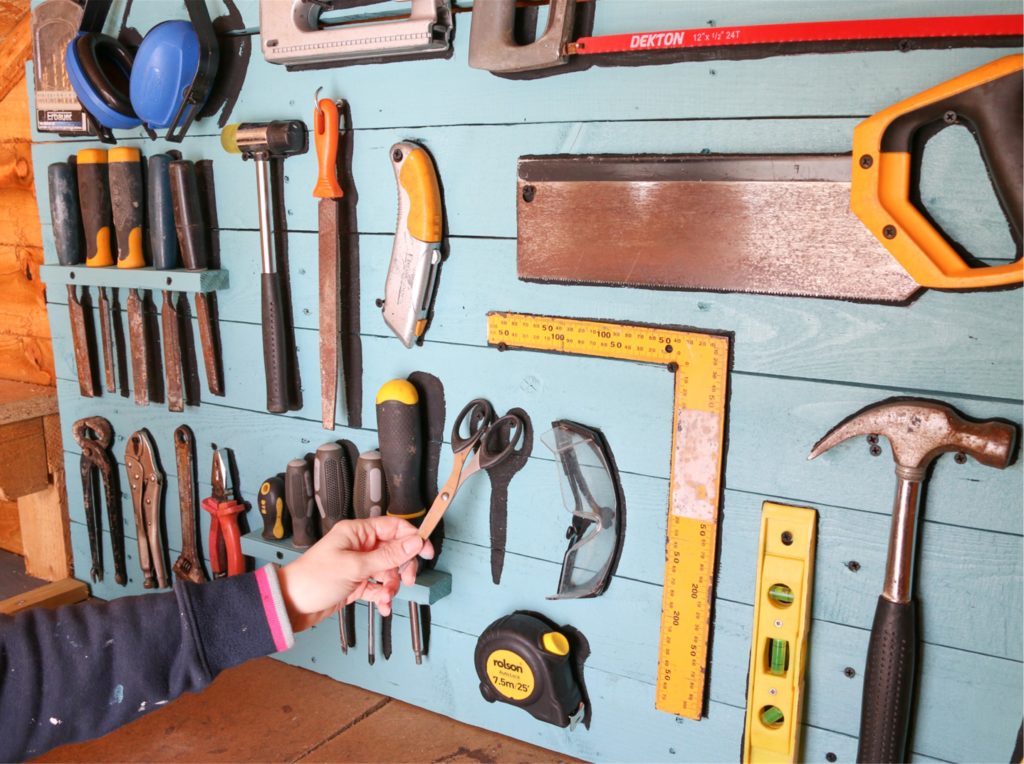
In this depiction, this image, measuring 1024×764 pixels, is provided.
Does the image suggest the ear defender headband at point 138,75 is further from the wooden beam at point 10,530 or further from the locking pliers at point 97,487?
the wooden beam at point 10,530

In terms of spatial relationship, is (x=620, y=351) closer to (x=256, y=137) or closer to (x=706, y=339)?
(x=706, y=339)

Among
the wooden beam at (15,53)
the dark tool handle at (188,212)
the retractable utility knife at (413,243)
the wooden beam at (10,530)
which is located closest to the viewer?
the retractable utility knife at (413,243)

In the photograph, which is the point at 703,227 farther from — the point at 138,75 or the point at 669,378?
the point at 138,75

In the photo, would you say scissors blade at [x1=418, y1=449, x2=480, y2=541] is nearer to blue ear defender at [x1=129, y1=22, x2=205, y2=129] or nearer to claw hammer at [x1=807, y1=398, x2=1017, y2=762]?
claw hammer at [x1=807, y1=398, x2=1017, y2=762]

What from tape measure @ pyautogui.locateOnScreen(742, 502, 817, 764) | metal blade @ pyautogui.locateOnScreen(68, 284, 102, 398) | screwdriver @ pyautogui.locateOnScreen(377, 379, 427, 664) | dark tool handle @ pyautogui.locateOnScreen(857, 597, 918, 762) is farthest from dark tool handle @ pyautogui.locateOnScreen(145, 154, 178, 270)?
dark tool handle @ pyautogui.locateOnScreen(857, 597, 918, 762)

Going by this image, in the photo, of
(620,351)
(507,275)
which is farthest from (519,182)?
(620,351)

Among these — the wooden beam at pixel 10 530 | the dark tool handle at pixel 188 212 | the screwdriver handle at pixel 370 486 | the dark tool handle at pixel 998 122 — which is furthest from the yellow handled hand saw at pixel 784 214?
the wooden beam at pixel 10 530

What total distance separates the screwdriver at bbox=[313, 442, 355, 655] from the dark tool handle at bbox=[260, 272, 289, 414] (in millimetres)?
100

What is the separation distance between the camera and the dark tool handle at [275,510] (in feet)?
4.14

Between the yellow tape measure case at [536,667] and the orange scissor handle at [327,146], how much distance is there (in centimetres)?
64

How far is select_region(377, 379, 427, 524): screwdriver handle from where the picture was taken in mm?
1115

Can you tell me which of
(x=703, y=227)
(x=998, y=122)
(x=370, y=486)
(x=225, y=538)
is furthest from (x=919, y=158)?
(x=225, y=538)

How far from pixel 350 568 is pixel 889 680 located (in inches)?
24.0

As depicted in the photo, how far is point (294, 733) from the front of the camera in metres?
Answer: 1.20
